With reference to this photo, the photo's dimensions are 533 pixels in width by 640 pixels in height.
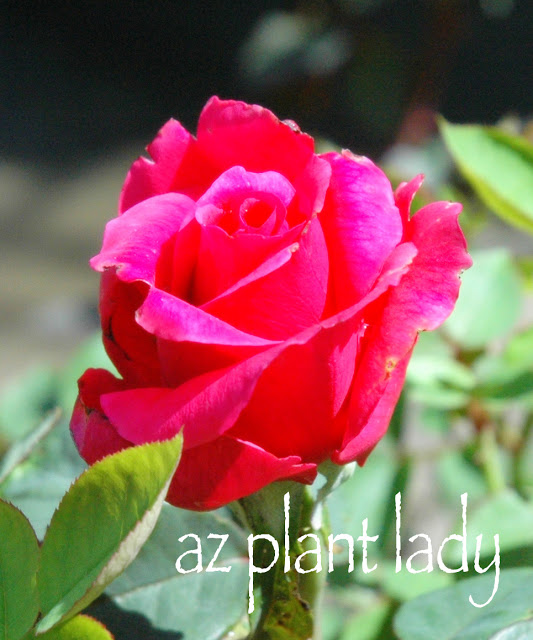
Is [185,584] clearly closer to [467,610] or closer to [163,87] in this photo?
[467,610]

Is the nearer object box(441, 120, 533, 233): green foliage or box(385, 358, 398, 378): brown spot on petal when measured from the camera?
box(385, 358, 398, 378): brown spot on petal

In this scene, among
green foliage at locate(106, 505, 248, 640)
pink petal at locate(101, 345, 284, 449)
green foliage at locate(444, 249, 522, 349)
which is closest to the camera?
pink petal at locate(101, 345, 284, 449)

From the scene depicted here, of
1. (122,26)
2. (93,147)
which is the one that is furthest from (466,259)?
(122,26)

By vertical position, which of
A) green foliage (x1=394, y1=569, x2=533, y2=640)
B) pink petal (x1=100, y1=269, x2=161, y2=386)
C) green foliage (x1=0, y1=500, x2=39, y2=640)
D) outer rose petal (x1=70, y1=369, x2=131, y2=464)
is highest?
pink petal (x1=100, y1=269, x2=161, y2=386)

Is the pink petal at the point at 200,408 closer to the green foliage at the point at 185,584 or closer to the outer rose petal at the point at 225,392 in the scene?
the outer rose petal at the point at 225,392

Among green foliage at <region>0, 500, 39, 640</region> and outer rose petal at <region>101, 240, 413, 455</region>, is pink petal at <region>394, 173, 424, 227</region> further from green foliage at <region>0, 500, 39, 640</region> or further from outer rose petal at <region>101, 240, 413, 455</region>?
green foliage at <region>0, 500, 39, 640</region>

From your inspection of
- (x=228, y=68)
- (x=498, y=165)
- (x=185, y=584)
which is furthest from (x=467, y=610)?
(x=228, y=68)

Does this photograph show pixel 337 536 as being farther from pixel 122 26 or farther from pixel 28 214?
pixel 122 26

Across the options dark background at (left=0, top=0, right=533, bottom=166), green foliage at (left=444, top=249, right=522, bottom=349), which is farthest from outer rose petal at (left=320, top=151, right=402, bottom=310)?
dark background at (left=0, top=0, right=533, bottom=166)
